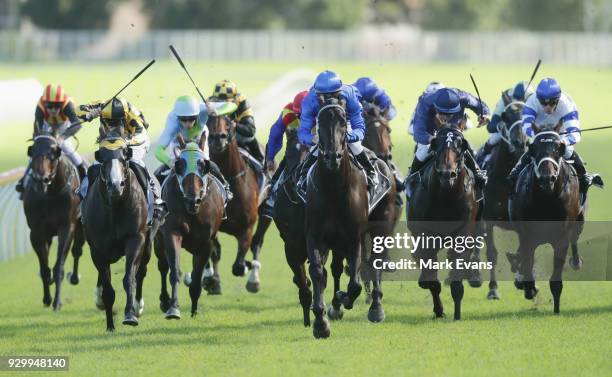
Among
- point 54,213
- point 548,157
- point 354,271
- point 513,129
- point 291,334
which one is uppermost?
point 513,129

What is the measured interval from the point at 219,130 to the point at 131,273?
2.47m

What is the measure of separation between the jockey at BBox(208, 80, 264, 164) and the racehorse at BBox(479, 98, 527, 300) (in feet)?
8.17

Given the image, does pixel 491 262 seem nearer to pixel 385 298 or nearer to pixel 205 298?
pixel 385 298

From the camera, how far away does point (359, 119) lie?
35.1 feet

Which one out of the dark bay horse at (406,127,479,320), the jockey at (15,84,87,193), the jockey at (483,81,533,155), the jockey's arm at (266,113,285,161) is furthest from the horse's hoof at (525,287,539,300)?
the jockey at (15,84,87,193)

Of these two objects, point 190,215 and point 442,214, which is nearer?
point 442,214

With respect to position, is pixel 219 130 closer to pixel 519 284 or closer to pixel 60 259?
pixel 60 259

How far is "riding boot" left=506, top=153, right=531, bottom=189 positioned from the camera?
12.1m

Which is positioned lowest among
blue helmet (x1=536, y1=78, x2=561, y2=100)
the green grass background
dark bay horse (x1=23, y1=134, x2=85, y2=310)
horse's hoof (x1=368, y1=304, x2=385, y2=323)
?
the green grass background

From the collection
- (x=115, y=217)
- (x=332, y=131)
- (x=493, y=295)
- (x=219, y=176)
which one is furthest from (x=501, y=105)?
(x=115, y=217)

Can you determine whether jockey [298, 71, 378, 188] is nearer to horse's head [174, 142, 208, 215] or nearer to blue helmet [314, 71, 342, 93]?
blue helmet [314, 71, 342, 93]

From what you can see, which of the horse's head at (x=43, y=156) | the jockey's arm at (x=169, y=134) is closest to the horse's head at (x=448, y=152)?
the jockey's arm at (x=169, y=134)

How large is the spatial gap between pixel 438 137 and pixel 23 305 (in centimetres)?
462

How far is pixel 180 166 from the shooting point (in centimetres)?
1159
